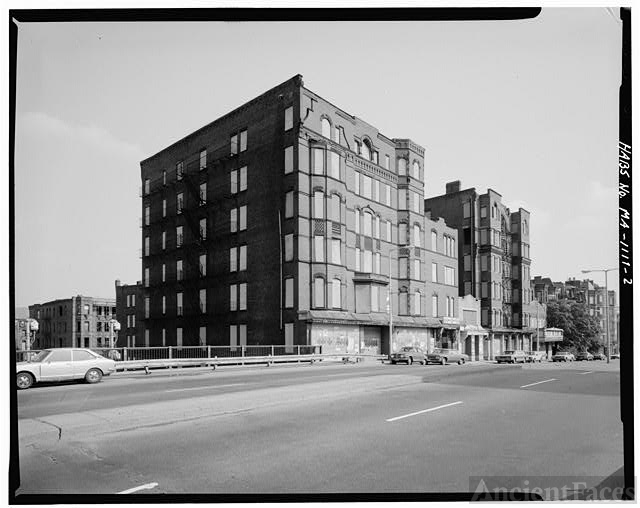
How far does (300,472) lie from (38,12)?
6869 millimetres

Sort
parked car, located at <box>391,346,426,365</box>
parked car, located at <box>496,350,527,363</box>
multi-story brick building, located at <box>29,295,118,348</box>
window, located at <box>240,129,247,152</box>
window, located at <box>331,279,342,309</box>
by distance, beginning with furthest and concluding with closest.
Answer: multi-story brick building, located at <box>29,295,118,348</box> → parked car, located at <box>496,350,527,363</box> → window, located at <box>240,129,247,152</box> → window, located at <box>331,279,342,309</box> → parked car, located at <box>391,346,426,365</box>

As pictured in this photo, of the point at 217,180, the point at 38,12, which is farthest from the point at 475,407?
the point at 217,180

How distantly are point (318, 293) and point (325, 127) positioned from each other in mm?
13080

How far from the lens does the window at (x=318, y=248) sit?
4397 cm

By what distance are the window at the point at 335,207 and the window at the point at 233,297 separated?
10216 millimetres

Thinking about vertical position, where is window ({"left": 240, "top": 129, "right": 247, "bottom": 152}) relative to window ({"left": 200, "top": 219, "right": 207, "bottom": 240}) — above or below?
above

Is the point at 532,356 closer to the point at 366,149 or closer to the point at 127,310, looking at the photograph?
the point at 366,149

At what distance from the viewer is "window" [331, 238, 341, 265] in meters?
45.0

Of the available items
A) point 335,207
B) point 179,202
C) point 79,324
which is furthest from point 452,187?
point 79,324

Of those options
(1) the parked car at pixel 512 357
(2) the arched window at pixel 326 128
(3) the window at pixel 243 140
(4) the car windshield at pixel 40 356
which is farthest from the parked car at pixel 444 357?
(4) the car windshield at pixel 40 356

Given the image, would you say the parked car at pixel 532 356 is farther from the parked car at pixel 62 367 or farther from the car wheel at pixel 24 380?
the car wheel at pixel 24 380

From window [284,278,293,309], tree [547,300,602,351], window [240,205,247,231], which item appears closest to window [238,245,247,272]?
window [240,205,247,231]

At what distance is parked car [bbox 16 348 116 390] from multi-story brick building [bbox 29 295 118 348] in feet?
185

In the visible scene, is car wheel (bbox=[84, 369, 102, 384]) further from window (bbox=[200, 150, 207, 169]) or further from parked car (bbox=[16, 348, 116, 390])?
window (bbox=[200, 150, 207, 169])
